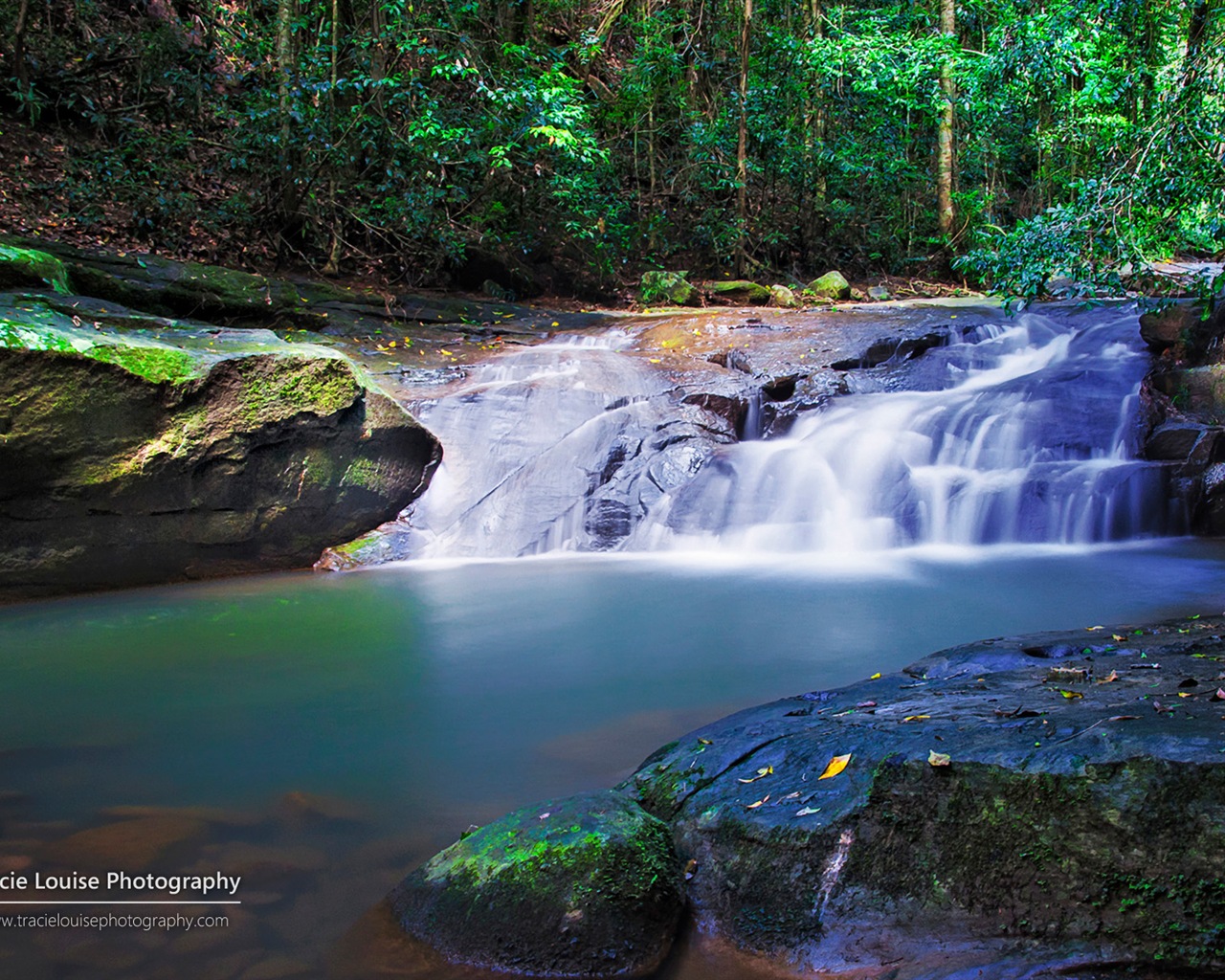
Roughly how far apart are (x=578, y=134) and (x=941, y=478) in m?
8.31

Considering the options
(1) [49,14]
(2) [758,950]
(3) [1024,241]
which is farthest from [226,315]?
(2) [758,950]

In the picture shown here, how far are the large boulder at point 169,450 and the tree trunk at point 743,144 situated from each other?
36.8ft

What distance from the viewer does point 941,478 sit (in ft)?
29.6

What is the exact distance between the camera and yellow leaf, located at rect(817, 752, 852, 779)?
2.76m

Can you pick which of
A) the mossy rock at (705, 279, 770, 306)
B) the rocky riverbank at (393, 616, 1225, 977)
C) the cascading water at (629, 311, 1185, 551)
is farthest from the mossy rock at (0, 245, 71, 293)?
the mossy rock at (705, 279, 770, 306)

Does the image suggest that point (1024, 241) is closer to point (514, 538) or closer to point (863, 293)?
point (514, 538)

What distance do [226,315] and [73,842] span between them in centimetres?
934

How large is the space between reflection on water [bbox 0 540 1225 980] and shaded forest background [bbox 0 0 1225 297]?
2660 mm

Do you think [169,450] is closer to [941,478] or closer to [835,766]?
[835,766]

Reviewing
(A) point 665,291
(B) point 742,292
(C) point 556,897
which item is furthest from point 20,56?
(C) point 556,897

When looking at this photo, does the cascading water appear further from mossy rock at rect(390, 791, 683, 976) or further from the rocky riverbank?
mossy rock at rect(390, 791, 683, 976)

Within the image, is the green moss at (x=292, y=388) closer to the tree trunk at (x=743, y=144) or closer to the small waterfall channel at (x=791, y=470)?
the small waterfall channel at (x=791, y=470)

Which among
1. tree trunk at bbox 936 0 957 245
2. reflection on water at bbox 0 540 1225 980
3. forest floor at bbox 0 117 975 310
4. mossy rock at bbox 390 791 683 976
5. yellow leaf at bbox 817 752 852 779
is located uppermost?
tree trunk at bbox 936 0 957 245

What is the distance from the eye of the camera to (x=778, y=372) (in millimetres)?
10562
